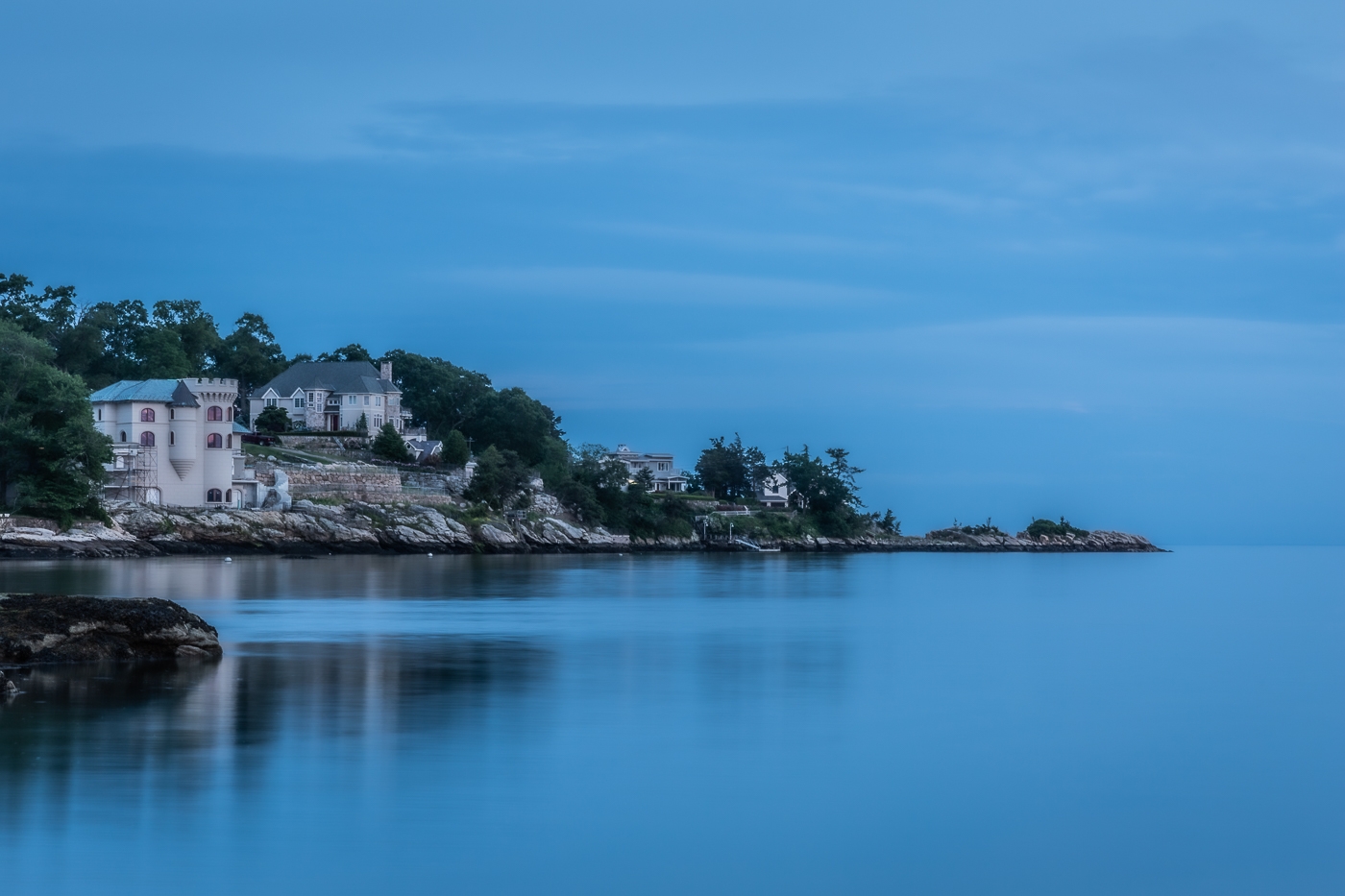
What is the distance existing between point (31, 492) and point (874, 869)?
220 feet

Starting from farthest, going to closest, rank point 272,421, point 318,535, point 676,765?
point 272,421
point 318,535
point 676,765

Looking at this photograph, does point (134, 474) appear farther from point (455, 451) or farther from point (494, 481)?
point (494, 481)

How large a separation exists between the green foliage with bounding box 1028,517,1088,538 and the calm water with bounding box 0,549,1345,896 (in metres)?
117

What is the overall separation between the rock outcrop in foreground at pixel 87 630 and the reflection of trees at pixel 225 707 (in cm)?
45

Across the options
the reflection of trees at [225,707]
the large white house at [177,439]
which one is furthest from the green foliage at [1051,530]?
the reflection of trees at [225,707]

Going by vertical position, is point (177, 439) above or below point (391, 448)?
below

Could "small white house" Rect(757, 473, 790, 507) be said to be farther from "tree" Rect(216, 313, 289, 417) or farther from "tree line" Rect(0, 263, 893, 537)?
"tree" Rect(216, 313, 289, 417)

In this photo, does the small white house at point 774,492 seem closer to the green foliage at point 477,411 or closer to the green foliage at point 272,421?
the green foliage at point 477,411

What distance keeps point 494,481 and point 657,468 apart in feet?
196

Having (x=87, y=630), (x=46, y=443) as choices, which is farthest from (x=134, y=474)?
(x=87, y=630)

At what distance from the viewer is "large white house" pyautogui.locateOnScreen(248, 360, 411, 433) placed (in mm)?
109062

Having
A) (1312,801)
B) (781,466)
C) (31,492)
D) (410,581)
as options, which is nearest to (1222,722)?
(1312,801)

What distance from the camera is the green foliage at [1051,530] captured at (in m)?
149

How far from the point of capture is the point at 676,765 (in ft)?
53.9
